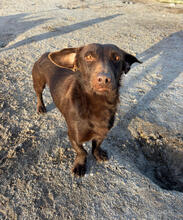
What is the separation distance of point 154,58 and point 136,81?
1.71 m

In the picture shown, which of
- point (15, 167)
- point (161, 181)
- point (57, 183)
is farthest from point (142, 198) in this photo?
point (15, 167)

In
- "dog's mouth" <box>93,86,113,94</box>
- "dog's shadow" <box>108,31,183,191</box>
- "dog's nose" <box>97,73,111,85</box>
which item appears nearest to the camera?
"dog's nose" <box>97,73,111,85</box>

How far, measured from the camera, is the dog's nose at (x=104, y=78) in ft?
6.22

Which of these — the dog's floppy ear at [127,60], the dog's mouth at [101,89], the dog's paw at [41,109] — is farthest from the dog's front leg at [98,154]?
the dog's paw at [41,109]

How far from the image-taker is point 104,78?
1890 mm

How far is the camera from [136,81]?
492 cm

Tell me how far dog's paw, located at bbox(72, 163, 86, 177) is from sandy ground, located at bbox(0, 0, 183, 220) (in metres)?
0.09

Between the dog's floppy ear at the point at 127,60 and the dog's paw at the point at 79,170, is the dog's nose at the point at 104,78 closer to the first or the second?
the dog's floppy ear at the point at 127,60

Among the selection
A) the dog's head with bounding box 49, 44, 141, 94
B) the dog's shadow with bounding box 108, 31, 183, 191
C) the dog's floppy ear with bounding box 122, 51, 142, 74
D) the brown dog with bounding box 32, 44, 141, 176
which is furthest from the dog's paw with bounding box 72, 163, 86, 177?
the dog's floppy ear with bounding box 122, 51, 142, 74

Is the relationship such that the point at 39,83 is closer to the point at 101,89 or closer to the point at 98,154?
the point at 98,154

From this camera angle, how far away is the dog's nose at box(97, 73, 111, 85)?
1.89 meters

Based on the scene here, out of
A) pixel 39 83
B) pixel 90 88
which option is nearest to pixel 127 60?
pixel 90 88

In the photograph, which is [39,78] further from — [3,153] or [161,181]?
[161,181]

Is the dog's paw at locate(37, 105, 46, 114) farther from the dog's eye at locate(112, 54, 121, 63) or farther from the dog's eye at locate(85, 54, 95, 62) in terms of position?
the dog's eye at locate(112, 54, 121, 63)
